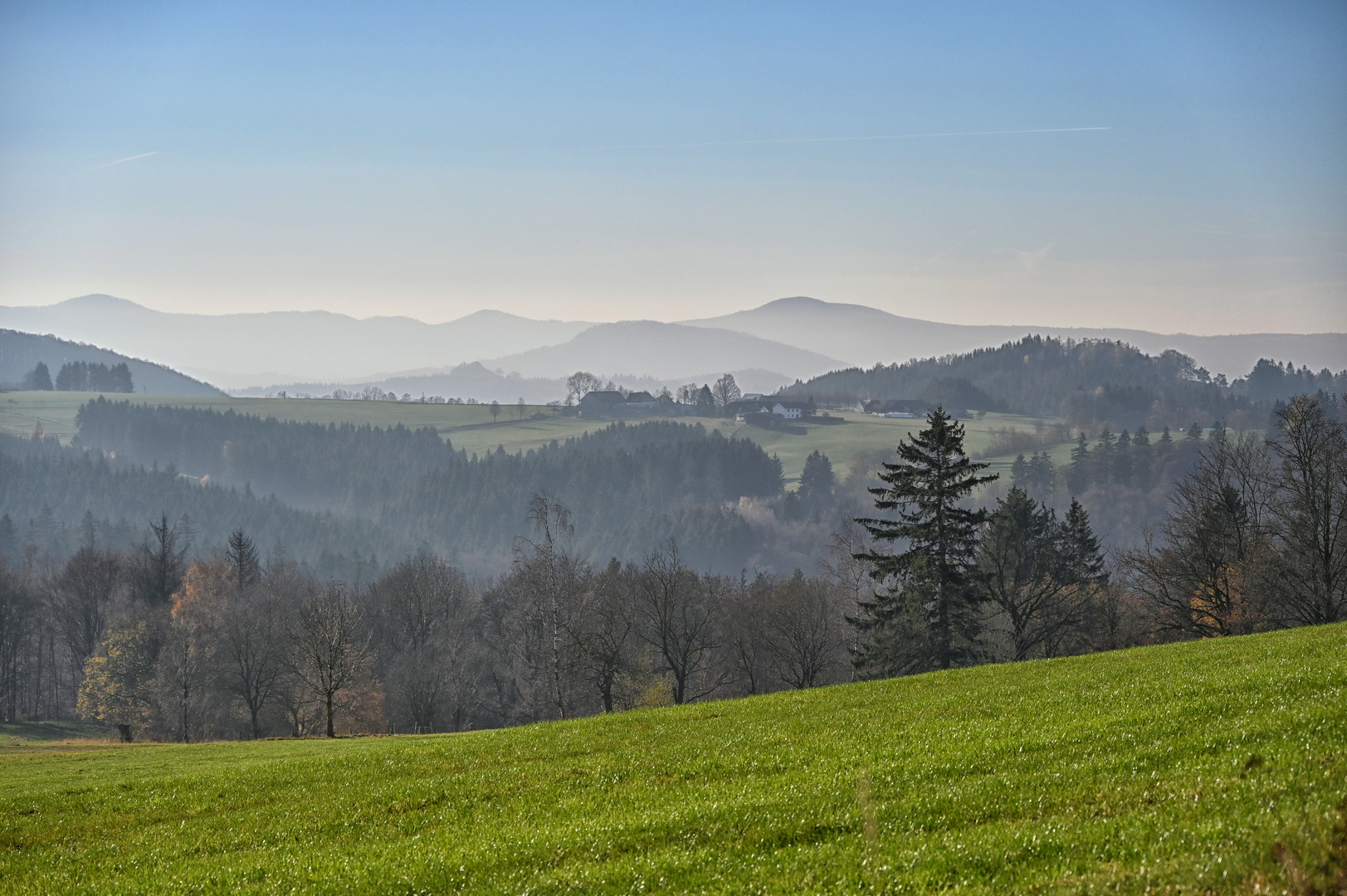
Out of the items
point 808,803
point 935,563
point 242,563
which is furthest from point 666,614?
point 242,563

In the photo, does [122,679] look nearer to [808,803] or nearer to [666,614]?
[666,614]

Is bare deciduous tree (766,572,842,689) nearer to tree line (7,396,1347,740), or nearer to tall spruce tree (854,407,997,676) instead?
tree line (7,396,1347,740)

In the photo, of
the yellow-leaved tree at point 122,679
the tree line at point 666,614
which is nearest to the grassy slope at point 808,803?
the tree line at point 666,614

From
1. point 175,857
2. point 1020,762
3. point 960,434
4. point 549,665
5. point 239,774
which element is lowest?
point 549,665

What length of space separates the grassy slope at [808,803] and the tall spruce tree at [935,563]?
2401cm

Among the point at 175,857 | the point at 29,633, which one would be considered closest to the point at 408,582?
the point at 29,633

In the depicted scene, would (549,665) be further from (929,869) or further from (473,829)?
(929,869)

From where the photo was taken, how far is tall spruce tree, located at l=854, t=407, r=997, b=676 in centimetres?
4934

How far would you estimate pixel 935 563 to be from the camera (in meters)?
49.5

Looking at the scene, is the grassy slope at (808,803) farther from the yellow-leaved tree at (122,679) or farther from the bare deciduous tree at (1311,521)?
the yellow-leaved tree at (122,679)

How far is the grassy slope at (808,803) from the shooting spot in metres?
10.8

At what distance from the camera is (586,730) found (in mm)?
25859

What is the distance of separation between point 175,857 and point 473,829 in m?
5.48

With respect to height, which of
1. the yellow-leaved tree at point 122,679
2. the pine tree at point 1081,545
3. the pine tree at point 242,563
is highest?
the pine tree at point 1081,545
